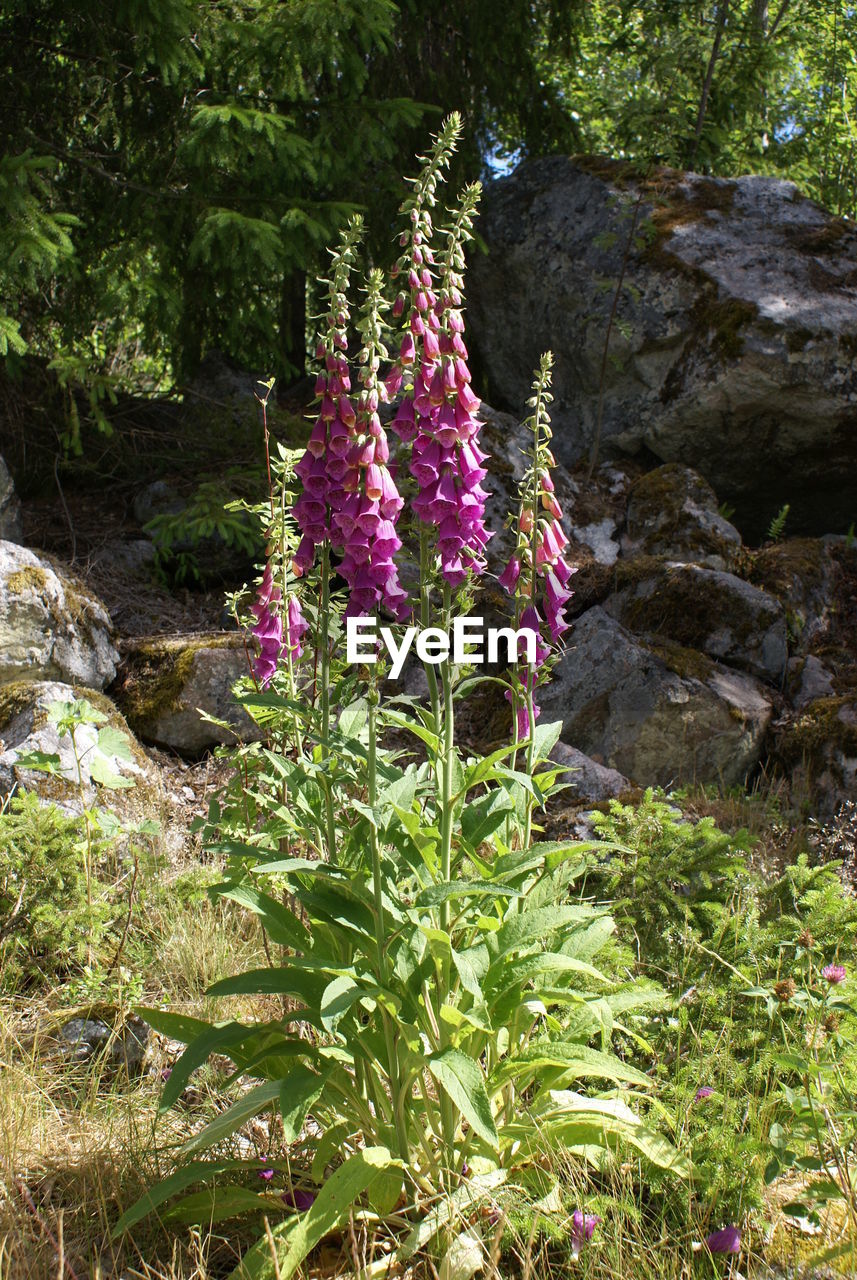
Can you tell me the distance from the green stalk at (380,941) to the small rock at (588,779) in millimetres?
2286

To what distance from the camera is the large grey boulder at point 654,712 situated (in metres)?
5.32

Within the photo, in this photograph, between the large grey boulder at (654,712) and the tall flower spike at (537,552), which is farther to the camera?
the large grey boulder at (654,712)

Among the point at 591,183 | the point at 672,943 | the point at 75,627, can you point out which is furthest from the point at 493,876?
the point at 591,183

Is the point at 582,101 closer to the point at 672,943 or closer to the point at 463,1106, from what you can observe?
the point at 672,943

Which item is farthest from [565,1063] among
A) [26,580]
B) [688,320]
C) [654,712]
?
[688,320]

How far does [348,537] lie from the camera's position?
2172mm

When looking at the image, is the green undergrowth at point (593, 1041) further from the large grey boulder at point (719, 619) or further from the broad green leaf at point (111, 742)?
the large grey boulder at point (719, 619)

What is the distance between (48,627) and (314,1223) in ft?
12.4

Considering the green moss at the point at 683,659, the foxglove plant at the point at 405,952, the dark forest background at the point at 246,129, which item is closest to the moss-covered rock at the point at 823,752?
the green moss at the point at 683,659

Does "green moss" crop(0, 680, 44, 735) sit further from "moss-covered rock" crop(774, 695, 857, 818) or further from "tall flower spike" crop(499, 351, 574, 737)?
"moss-covered rock" crop(774, 695, 857, 818)

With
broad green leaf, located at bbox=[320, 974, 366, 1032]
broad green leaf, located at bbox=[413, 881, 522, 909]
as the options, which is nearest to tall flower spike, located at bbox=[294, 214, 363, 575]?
broad green leaf, located at bbox=[413, 881, 522, 909]

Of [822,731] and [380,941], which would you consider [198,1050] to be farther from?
[822,731]

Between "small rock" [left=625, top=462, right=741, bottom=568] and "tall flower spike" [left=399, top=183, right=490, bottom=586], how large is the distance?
14.9ft

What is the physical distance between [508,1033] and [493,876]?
0.51 m
